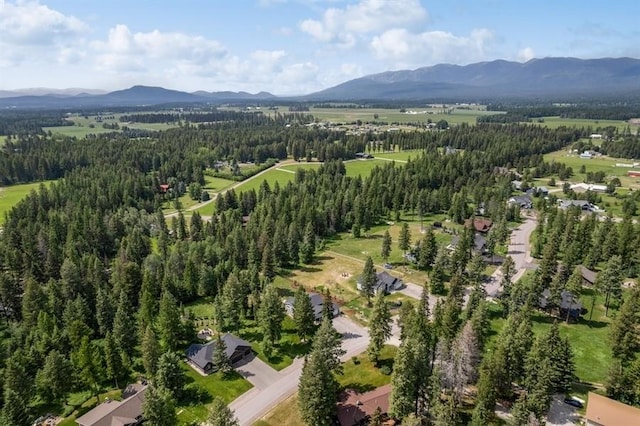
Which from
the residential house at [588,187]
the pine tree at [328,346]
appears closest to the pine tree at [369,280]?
the pine tree at [328,346]

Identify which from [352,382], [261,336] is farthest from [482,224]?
[352,382]

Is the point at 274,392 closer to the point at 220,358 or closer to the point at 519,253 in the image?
the point at 220,358

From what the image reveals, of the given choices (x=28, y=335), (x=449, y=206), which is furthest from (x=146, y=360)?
(x=449, y=206)

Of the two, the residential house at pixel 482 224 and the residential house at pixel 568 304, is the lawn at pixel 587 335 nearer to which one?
the residential house at pixel 568 304

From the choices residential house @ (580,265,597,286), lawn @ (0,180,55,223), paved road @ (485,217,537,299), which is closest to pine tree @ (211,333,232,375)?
paved road @ (485,217,537,299)

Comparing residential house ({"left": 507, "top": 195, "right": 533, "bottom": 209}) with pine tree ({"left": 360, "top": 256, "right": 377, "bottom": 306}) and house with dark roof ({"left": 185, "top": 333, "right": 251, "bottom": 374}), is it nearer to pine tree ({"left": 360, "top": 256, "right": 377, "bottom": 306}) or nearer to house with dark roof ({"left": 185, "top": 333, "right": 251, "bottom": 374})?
pine tree ({"left": 360, "top": 256, "right": 377, "bottom": 306})

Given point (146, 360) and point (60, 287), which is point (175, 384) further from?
point (60, 287)
